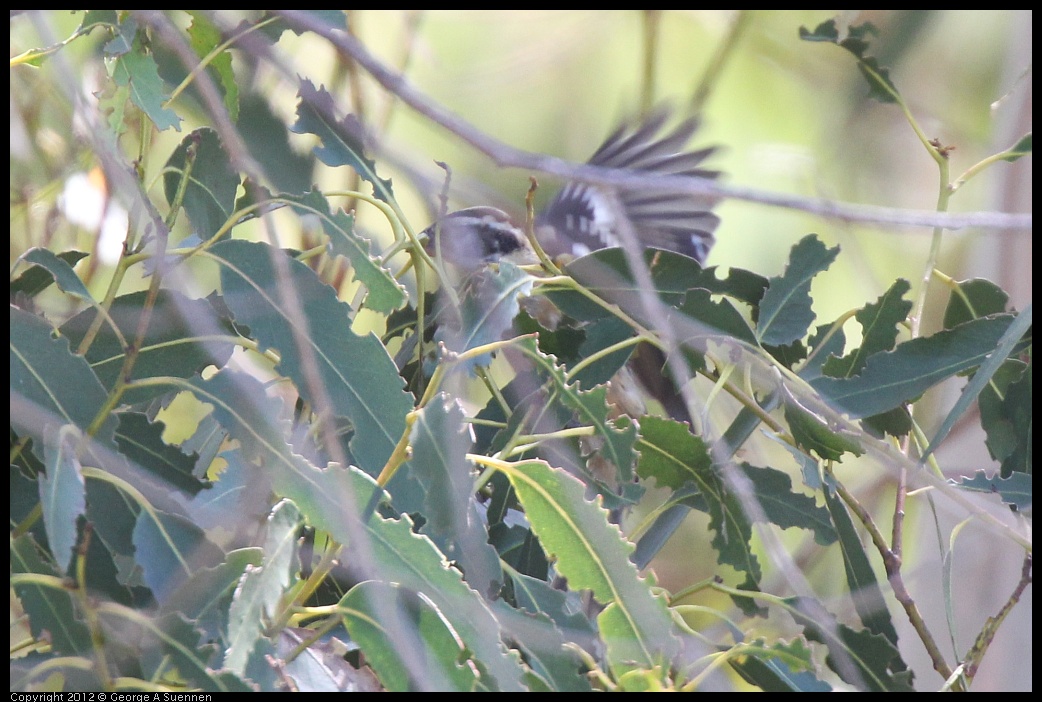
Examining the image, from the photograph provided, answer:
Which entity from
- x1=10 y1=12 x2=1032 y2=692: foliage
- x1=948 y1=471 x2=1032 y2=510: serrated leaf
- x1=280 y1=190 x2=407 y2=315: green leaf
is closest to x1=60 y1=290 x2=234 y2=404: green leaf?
x1=10 y1=12 x2=1032 y2=692: foliage

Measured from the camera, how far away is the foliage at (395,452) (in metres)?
0.67

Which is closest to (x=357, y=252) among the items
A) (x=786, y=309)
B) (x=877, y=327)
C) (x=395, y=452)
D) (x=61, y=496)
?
(x=395, y=452)

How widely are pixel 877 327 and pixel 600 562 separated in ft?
1.48

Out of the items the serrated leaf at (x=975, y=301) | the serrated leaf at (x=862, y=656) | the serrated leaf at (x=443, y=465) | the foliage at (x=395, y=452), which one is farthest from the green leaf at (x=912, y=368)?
the serrated leaf at (x=443, y=465)

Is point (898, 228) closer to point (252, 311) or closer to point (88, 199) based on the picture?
point (252, 311)

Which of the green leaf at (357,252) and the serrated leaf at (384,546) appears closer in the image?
the serrated leaf at (384,546)

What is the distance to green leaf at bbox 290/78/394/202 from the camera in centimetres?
88

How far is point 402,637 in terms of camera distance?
0.66m

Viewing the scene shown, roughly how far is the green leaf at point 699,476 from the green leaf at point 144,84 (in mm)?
511

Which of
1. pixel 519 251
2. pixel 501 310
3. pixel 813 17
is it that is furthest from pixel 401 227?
pixel 813 17

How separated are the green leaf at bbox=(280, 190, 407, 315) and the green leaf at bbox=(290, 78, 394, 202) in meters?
0.07

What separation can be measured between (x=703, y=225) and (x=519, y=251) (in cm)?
40

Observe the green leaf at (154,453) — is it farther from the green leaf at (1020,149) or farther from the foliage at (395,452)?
the green leaf at (1020,149)

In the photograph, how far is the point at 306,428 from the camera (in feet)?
2.88
